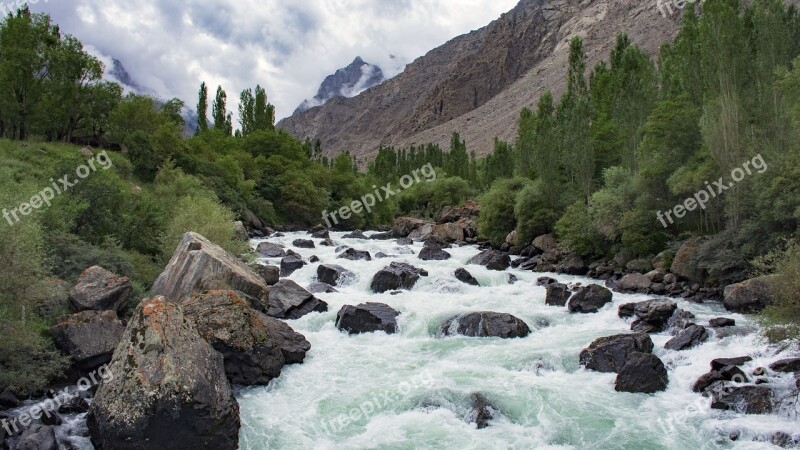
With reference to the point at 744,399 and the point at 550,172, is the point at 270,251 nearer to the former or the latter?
the point at 550,172

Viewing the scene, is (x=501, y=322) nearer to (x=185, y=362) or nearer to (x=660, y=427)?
(x=660, y=427)

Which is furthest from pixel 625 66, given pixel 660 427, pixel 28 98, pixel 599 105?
pixel 28 98

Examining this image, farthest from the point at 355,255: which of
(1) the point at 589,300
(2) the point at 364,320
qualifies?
(1) the point at 589,300

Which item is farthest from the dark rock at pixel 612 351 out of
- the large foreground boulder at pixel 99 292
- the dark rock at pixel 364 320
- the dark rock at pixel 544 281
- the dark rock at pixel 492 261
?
the dark rock at pixel 492 261

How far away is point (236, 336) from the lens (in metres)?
17.0

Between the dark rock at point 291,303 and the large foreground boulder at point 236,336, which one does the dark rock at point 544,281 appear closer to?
the dark rock at point 291,303

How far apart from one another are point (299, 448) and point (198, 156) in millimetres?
48235

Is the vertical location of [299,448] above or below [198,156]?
below

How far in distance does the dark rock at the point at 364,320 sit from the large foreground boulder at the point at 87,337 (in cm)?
844

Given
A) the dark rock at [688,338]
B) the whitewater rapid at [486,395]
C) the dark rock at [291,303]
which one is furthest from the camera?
the dark rock at [291,303]

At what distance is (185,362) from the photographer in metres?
13.5

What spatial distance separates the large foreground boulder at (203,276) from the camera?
20.5m

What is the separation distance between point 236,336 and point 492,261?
2231cm

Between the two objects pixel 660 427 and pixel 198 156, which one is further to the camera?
pixel 198 156
